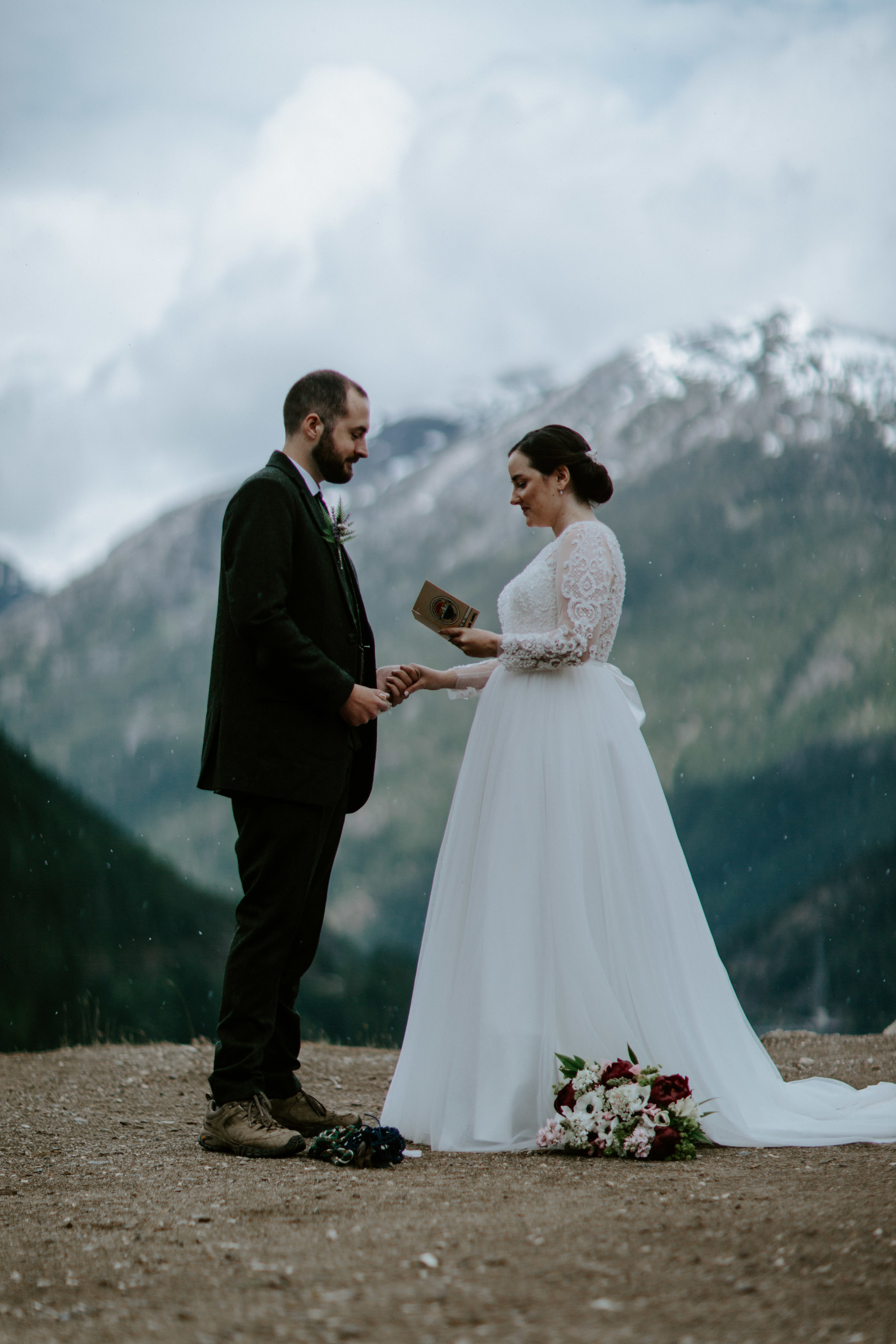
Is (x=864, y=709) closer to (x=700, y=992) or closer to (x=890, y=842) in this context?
(x=890, y=842)

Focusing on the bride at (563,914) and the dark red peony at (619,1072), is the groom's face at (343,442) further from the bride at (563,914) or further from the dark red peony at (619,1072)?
the dark red peony at (619,1072)

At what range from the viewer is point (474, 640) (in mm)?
3271

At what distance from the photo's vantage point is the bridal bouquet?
8.73 feet

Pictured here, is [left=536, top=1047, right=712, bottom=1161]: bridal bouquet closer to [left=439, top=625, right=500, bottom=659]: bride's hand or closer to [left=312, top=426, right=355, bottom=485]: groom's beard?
[left=439, top=625, right=500, bottom=659]: bride's hand

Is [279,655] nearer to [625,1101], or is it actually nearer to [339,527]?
[339,527]

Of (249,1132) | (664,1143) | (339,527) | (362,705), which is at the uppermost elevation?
(339,527)

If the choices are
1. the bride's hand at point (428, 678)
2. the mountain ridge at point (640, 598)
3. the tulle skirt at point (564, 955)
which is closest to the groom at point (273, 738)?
the bride's hand at point (428, 678)

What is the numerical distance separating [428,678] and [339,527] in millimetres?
525

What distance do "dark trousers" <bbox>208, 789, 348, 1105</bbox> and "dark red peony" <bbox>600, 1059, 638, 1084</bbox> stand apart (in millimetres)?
820

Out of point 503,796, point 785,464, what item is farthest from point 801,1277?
point 785,464

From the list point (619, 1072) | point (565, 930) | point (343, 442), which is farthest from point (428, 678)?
point (619, 1072)

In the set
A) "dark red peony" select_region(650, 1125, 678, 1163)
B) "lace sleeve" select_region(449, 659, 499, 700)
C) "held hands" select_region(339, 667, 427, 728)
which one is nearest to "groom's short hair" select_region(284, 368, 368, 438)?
"held hands" select_region(339, 667, 427, 728)

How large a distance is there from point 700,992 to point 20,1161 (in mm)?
1838

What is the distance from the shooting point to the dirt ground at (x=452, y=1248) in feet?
4.84
